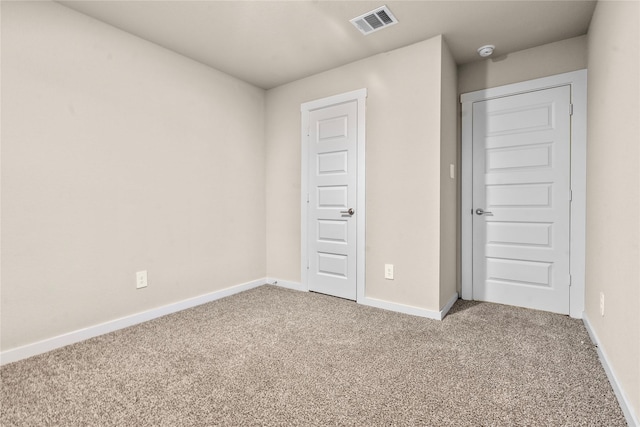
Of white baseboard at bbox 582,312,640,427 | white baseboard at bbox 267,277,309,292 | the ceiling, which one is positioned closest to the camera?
white baseboard at bbox 582,312,640,427

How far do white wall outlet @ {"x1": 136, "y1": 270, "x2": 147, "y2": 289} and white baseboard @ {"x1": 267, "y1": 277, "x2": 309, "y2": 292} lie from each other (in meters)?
1.47

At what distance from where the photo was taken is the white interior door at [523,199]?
275cm

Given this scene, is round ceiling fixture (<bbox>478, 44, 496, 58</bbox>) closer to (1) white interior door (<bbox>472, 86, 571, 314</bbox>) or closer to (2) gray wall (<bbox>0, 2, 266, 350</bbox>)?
(1) white interior door (<bbox>472, 86, 571, 314</bbox>)

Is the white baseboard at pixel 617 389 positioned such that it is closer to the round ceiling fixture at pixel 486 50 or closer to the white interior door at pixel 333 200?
the white interior door at pixel 333 200

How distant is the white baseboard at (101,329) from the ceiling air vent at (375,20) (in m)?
2.75

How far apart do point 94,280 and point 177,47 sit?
205 centimetres

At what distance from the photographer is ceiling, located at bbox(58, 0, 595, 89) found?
2217 mm

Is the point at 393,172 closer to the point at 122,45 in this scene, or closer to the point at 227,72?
the point at 227,72

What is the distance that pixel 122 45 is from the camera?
8.13ft

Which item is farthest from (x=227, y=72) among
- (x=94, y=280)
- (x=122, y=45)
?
(x=94, y=280)

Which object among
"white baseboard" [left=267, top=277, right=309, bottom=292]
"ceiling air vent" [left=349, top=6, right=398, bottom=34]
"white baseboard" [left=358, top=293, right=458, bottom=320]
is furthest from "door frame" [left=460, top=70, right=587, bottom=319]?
"white baseboard" [left=267, top=277, right=309, bottom=292]

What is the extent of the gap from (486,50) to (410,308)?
240cm

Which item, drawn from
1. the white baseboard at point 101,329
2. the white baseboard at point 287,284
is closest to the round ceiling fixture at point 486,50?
the white baseboard at point 287,284

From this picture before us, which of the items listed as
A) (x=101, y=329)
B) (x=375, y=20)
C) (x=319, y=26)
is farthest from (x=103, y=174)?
(x=375, y=20)
